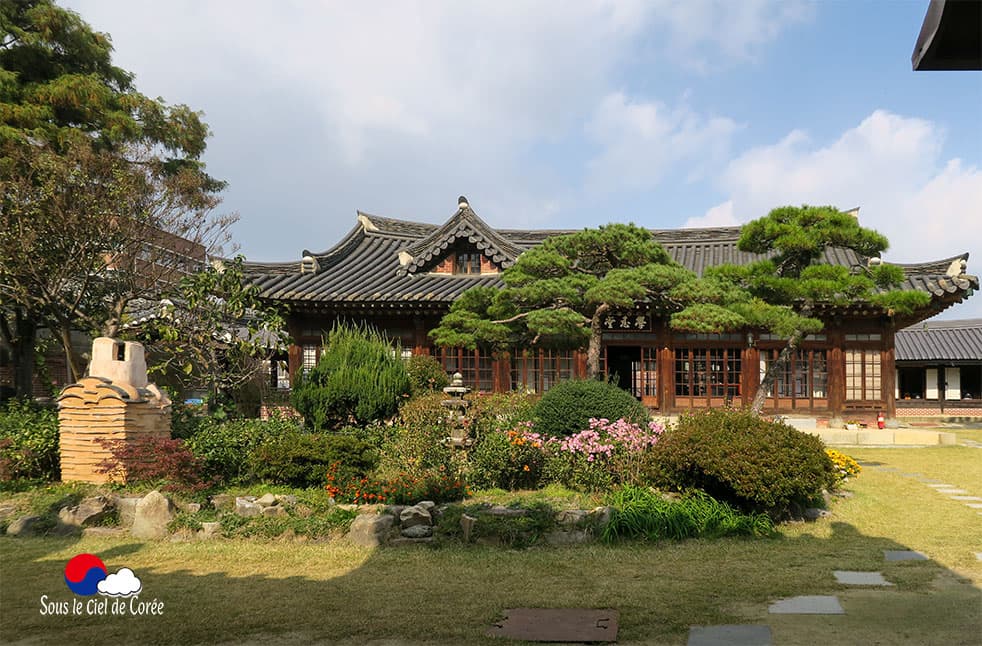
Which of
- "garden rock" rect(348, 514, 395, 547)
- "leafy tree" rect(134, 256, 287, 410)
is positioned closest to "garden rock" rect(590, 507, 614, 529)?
"garden rock" rect(348, 514, 395, 547)

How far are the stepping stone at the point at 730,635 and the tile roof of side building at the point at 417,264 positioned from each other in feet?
41.5

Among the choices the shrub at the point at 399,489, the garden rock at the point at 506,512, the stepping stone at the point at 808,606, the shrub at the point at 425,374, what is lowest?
the stepping stone at the point at 808,606

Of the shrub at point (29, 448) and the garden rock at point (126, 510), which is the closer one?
the garden rock at point (126, 510)

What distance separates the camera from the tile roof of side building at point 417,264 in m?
17.0

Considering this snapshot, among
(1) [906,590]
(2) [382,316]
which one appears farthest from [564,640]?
(2) [382,316]

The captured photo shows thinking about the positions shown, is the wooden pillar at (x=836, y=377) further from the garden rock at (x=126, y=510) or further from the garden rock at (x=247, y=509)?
the garden rock at (x=126, y=510)

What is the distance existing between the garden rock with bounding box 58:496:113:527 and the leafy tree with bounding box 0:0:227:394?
148 inches

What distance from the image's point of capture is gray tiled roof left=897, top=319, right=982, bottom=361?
2873 centimetres

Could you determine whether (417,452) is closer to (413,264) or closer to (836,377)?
(413,264)

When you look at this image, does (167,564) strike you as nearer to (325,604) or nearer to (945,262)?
(325,604)

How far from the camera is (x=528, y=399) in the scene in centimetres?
1198

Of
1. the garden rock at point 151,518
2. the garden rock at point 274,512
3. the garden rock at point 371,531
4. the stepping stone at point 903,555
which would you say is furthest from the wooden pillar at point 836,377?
the garden rock at point 151,518

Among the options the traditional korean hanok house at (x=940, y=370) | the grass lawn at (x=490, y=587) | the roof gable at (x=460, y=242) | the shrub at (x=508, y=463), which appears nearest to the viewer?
the grass lawn at (x=490, y=587)

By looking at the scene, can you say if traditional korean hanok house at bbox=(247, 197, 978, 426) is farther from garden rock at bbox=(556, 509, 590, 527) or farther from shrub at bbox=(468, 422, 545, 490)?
garden rock at bbox=(556, 509, 590, 527)
